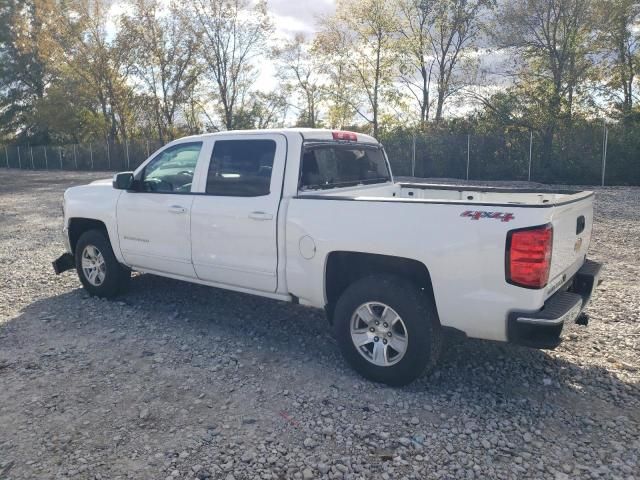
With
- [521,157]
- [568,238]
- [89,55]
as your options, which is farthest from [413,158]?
[89,55]

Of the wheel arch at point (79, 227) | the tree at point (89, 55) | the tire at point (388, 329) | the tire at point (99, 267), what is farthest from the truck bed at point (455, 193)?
the tree at point (89, 55)

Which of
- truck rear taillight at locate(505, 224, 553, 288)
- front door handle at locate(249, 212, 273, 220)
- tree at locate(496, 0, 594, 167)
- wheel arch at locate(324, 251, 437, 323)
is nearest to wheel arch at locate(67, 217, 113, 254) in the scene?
front door handle at locate(249, 212, 273, 220)

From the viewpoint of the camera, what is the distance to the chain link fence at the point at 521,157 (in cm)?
1917

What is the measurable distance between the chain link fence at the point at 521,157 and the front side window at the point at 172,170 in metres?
18.3

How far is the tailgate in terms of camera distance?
3.41 meters

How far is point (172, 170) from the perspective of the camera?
5.38 meters

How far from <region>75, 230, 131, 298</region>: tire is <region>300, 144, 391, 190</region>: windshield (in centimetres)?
268

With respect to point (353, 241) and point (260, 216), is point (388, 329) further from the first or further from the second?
point (260, 216)

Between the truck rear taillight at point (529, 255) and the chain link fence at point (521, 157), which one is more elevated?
the chain link fence at point (521, 157)

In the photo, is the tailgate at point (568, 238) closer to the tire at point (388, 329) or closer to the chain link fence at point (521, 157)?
the tire at point (388, 329)

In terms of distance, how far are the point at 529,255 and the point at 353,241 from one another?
1.23m

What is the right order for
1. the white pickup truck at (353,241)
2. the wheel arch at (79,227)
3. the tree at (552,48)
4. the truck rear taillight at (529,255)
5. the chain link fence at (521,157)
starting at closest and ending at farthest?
the truck rear taillight at (529,255)
the white pickup truck at (353,241)
the wheel arch at (79,227)
the chain link fence at (521,157)
the tree at (552,48)

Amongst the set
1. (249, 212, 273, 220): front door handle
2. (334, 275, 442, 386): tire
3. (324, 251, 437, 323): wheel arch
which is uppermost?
(249, 212, 273, 220): front door handle

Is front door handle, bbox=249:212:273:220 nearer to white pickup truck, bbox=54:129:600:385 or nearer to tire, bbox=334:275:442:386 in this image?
white pickup truck, bbox=54:129:600:385
